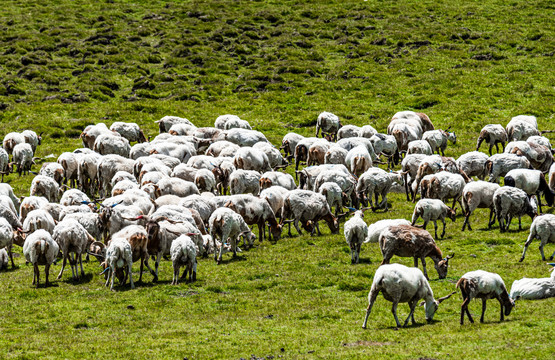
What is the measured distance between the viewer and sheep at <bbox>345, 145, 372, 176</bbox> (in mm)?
A: 34562

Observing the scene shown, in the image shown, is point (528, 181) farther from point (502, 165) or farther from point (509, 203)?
point (509, 203)

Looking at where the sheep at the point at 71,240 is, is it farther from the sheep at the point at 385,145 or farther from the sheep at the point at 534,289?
the sheep at the point at 385,145

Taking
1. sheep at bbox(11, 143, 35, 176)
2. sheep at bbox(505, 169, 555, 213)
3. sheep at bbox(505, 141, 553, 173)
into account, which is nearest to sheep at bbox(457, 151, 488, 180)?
sheep at bbox(505, 141, 553, 173)

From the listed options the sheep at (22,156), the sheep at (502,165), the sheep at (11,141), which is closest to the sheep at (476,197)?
the sheep at (502,165)

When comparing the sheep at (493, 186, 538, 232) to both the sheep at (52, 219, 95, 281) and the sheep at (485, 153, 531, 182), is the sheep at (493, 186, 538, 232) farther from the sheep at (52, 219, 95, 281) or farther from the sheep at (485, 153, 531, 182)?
the sheep at (52, 219, 95, 281)

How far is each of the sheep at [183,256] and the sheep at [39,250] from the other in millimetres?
4053

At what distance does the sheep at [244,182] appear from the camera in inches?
1252

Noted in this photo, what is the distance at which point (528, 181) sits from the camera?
29625mm

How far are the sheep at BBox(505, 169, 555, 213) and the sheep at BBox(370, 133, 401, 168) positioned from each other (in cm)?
962

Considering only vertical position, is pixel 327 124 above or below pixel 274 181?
above

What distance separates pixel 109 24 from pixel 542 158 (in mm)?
61905

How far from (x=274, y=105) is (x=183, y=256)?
114ft

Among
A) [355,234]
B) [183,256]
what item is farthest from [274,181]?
[183,256]

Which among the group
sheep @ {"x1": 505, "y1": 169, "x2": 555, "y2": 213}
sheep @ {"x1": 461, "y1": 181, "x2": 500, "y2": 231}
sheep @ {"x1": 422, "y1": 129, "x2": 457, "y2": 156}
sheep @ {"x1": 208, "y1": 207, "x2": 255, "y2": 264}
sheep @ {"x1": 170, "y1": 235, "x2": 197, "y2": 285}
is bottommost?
sheep @ {"x1": 170, "y1": 235, "x2": 197, "y2": 285}
